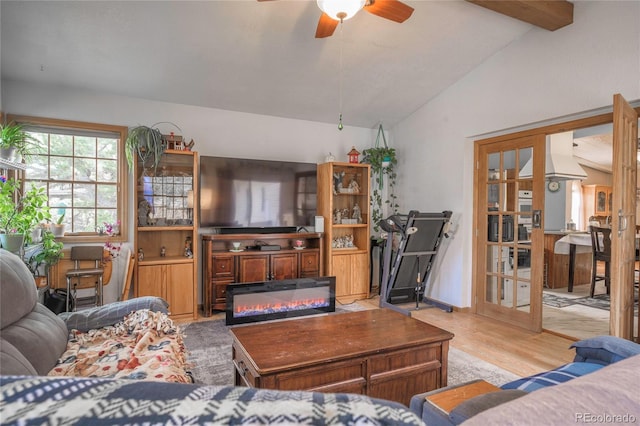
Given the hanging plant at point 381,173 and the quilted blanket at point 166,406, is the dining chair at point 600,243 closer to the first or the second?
the hanging plant at point 381,173

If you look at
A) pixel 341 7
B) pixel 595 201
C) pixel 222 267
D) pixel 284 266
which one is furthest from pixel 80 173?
pixel 595 201

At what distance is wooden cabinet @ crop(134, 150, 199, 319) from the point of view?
12.6 feet

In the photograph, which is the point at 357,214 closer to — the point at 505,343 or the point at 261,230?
the point at 261,230

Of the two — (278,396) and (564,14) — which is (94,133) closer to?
(278,396)

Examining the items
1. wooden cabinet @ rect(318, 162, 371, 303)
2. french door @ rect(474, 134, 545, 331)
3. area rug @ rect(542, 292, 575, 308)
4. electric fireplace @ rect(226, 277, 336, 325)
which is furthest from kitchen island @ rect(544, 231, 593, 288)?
electric fireplace @ rect(226, 277, 336, 325)

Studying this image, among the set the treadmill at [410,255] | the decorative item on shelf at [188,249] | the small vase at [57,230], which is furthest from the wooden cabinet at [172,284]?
the treadmill at [410,255]

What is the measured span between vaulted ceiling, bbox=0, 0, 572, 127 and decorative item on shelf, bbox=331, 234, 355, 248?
1.95 m

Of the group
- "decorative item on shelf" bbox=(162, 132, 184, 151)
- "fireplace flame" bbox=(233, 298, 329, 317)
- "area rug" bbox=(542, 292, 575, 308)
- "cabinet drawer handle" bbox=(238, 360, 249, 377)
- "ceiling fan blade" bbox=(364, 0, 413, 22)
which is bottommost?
"area rug" bbox=(542, 292, 575, 308)

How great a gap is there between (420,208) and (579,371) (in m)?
3.46

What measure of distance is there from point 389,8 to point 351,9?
385 mm

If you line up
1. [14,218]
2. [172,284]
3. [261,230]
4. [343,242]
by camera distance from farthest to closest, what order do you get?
1. [343,242]
2. [261,230]
3. [172,284]
4. [14,218]

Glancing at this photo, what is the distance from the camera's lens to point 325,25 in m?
2.62

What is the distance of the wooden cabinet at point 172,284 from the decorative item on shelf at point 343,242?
2.04 meters

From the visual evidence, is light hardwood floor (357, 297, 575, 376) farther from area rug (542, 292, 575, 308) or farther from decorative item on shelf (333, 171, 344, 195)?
decorative item on shelf (333, 171, 344, 195)
